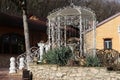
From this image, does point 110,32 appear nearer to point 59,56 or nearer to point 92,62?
point 59,56

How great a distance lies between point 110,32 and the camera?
29.0m

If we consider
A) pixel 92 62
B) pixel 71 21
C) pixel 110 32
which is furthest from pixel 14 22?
pixel 92 62

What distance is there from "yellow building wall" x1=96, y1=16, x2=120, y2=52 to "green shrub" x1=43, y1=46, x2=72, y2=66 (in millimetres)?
12102

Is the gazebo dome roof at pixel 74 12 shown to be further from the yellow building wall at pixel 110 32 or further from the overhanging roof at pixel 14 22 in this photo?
the yellow building wall at pixel 110 32

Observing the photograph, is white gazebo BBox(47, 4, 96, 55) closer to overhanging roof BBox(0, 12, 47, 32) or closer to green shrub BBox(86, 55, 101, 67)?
green shrub BBox(86, 55, 101, 67)

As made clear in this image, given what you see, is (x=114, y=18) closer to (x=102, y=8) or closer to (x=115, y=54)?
(x=115, y=54)

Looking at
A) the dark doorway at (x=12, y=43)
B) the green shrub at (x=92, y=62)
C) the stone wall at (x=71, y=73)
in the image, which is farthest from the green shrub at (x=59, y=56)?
the dark doorway at (x=12, y=43)

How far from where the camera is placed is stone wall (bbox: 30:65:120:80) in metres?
15.4

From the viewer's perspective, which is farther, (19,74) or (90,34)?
(90,34)

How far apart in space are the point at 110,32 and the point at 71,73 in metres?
14.0

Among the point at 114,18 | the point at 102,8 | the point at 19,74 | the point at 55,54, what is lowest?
the point at 19,74

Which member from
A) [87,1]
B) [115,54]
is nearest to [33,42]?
[115,54]

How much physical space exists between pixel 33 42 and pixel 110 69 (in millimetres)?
15877

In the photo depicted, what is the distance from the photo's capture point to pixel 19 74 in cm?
1931
